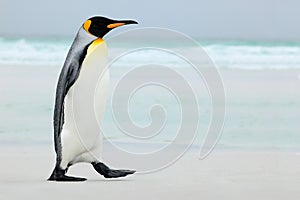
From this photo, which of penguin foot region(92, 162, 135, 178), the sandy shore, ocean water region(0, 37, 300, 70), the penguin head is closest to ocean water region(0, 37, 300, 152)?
ocean water region(0, 37, 300, 70)

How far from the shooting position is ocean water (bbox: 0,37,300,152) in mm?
2660

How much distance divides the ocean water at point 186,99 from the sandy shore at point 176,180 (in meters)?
0.25

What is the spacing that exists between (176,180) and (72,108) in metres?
0.37

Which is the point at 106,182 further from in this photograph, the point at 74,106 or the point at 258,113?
the point at 258,113

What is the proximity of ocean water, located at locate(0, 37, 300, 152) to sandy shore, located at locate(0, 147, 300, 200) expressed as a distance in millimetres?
251

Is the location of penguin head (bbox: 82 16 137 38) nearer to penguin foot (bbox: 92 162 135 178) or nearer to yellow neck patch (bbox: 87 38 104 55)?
yellow neck patch (bbox: 87 38 104 55)

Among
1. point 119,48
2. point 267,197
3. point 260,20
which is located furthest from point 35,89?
point 260,20

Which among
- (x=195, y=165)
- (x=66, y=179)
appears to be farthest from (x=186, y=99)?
(x=66, y=179)

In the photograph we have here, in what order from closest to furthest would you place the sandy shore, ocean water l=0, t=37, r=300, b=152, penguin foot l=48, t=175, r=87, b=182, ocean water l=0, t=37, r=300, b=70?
the sandy shore < penguin foot l=48, t=175, r=87, b=182 < ocean water l=0, t=37, r=300, b=152 < ocean water l=0, t=37, r=300, b=70

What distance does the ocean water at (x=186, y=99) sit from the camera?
266 cm

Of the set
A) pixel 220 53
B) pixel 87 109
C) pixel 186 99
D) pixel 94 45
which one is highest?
pixel 94 45

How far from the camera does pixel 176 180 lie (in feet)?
6.44

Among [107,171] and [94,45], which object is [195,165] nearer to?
[107,171]

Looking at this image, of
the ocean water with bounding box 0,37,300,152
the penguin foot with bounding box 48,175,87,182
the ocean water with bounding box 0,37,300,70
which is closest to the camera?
the penguin foot with bounding box 48,175,87,182
